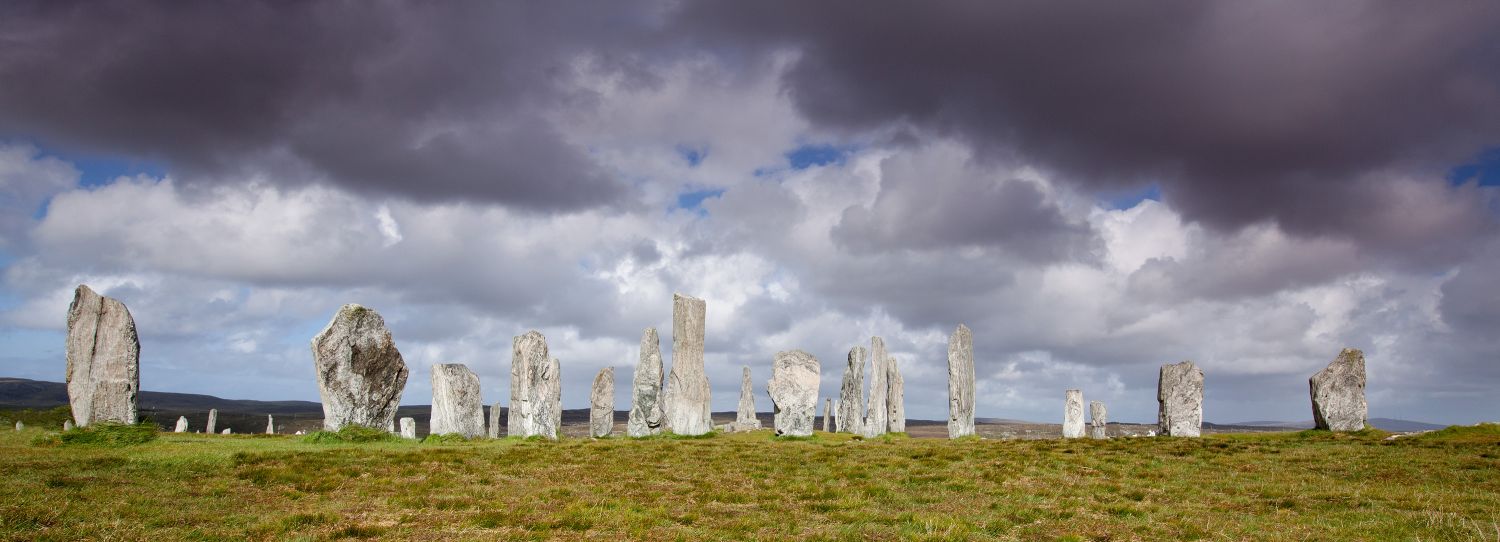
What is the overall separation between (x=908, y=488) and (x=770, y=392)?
17562 mm

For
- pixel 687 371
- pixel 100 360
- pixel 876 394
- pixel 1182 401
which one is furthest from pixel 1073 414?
pixel 100 360

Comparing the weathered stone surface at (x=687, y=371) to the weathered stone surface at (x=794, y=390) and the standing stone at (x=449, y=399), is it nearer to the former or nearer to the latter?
the weathered stone surface at (x=794, y=390)

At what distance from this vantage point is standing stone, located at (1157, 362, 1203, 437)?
3356 cm

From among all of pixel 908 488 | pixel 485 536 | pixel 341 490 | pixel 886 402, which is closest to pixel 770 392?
pixel 886 402

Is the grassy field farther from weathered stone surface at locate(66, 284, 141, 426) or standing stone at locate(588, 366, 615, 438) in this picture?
standing stone at locate(588, 366, 615, 438)

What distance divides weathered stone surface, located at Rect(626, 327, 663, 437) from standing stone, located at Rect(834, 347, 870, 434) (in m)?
10.8

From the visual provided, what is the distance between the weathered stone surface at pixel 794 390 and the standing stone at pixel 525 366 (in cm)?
850

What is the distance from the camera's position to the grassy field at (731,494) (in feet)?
33.9

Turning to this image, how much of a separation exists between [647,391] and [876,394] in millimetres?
11454

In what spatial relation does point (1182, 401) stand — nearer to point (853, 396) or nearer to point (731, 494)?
point (853, 396)

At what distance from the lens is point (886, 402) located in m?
38.8

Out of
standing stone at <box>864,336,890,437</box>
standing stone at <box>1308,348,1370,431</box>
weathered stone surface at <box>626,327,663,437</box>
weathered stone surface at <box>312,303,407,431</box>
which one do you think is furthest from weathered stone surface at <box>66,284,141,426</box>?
standing stone at <box>1308,348,1370,431</box>

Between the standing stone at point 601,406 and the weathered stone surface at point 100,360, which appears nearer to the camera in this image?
the weathered stone surface at point 100,360

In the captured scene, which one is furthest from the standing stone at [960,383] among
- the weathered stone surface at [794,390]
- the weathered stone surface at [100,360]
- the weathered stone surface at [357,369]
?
the weathered stone surface at [100,360]
